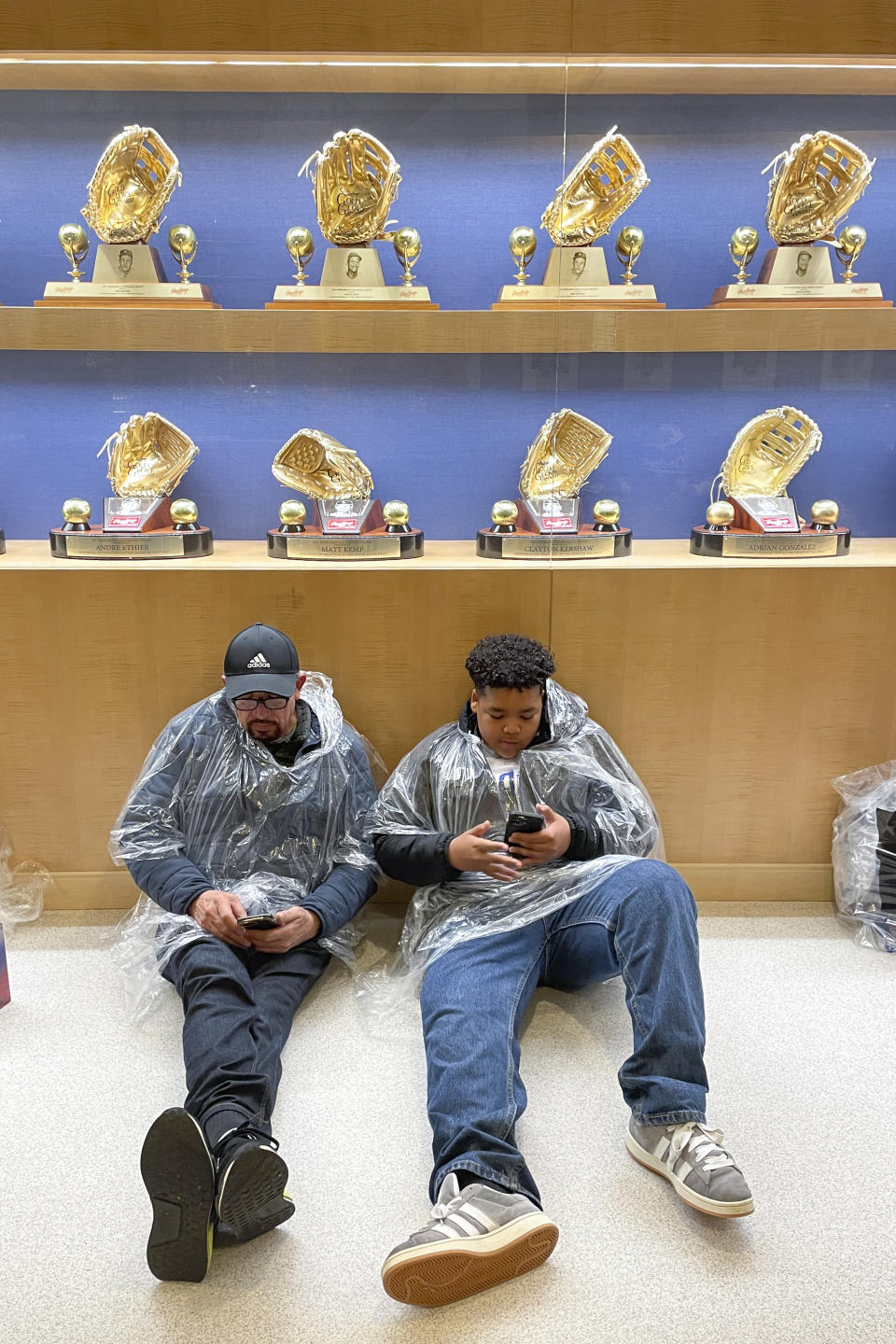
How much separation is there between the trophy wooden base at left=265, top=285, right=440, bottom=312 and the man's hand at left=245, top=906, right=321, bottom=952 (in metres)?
1.34

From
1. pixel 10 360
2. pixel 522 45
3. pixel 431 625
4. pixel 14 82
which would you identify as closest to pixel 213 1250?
pixel 431 625

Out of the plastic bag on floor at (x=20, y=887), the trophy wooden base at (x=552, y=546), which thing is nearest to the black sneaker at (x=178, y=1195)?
the plastic bag on floor at (x=20, y=887)

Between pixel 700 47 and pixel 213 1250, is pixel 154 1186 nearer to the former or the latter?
pixel 213 1250

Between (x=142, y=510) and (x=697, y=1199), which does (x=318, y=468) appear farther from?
(x=697, y=1199)

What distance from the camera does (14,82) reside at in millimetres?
2268

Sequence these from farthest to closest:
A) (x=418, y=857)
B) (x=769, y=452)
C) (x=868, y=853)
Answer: (x=769, y=452) < (x=868, y=853) < (x=418, y=857)

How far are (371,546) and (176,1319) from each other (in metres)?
1.53

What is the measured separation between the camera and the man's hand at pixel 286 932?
73.2 inches

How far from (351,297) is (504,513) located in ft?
1.96

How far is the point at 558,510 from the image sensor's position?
2.44 m

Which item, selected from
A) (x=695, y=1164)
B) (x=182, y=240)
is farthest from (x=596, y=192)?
(x=695, y=1164)

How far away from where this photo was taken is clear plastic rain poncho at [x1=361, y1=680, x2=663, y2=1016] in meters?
1.89

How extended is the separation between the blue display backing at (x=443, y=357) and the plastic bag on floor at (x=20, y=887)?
2.64 ft

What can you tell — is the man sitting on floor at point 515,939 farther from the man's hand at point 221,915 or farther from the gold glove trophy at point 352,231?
the gold glove trophy at point 352,231
